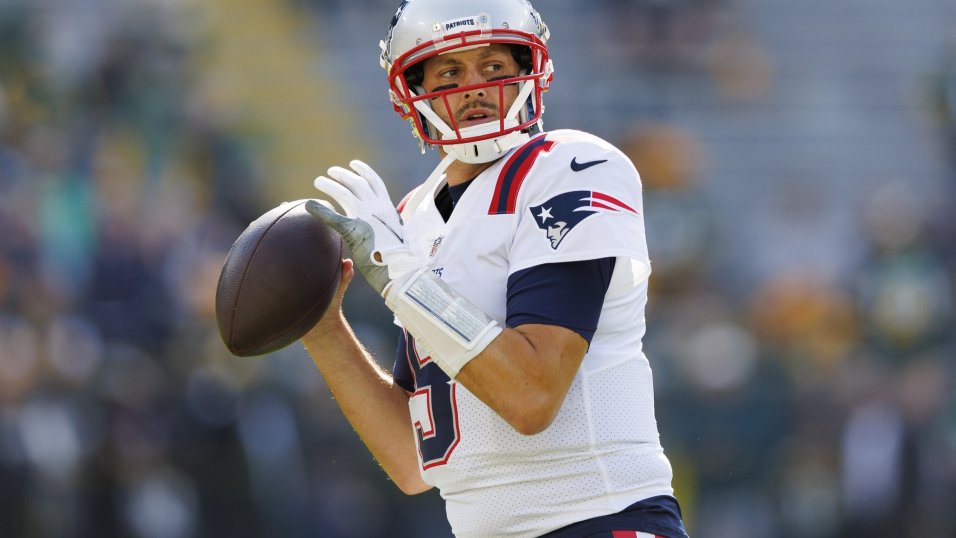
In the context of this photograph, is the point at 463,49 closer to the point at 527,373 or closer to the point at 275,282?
the point at 275,282

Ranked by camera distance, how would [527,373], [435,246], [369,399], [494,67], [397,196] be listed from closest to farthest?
[527,373] → [435,246] → [494,67] → [369,399] → [397,196]

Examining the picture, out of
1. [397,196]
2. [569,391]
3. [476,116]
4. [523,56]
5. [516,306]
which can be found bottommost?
[397,196]

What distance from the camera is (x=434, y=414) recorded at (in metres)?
2.60

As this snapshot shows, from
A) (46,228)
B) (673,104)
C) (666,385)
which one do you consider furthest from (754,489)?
(46,228)

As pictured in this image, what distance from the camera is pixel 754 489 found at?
23.5 feet

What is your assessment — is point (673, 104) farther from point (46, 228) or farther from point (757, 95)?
point (46, 228)

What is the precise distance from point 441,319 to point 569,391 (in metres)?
0.31

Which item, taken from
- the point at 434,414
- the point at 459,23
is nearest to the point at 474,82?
the point at 459,23

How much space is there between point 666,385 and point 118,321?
3123 millimetres

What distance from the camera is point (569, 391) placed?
2459 millimetres

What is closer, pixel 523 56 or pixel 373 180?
pixel 373 180

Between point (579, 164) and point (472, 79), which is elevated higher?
point (472, 79)

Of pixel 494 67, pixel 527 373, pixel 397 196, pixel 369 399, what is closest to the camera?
pixel 527 373

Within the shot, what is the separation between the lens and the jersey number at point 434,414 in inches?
100
